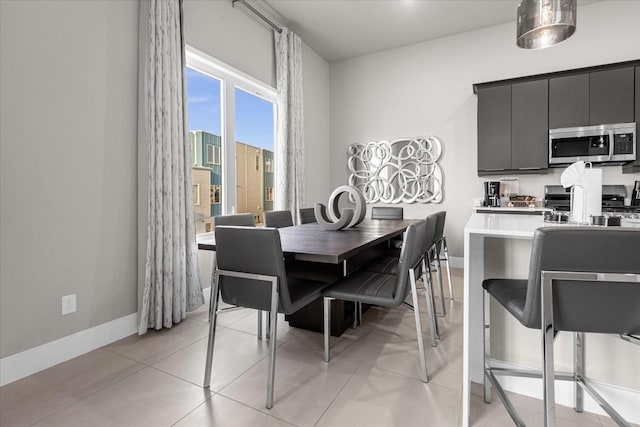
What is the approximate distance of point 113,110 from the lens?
2303 mm

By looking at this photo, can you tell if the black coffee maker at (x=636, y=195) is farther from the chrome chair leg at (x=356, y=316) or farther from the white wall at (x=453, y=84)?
the chrome chair leg at (x=356, y=316)

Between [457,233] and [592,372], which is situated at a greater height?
[457,233]

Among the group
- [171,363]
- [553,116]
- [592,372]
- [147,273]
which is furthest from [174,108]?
[553,116]

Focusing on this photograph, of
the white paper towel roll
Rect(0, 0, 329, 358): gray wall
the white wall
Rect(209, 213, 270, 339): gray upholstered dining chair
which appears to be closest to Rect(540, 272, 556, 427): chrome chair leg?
the white paper towel roll

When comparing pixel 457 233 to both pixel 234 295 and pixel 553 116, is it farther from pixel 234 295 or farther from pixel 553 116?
pixel 234 295

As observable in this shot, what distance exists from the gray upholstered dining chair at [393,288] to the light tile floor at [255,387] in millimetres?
188

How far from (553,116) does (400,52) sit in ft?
7.67

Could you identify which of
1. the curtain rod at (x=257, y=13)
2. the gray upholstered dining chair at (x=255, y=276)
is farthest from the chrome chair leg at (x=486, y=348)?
the curtain rod at (x=257, y=13)

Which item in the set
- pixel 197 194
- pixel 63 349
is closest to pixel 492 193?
pixel 197 194

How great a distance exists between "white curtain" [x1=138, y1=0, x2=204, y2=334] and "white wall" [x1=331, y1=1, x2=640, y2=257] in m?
3.14

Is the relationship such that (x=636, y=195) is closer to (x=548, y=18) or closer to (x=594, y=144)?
(x=594, y=144)

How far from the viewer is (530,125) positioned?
3775 millimetres

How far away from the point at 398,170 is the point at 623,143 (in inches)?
99.1

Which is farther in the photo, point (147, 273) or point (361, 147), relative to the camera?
point (361, 147)
